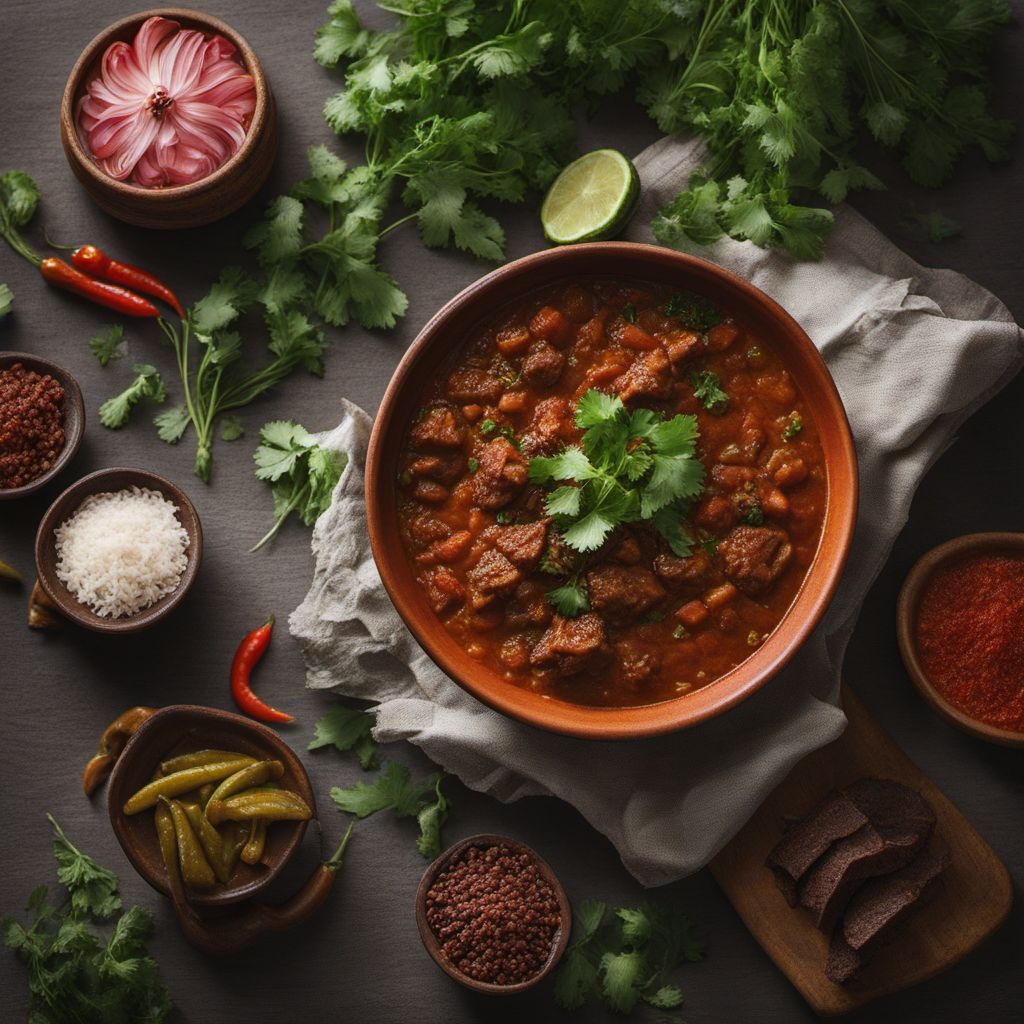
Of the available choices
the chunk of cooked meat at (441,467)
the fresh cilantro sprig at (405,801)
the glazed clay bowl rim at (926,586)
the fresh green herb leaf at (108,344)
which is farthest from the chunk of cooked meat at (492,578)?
the fresh green herb leaf at (108,344)

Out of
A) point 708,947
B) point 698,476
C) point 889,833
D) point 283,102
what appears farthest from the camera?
point 283,102

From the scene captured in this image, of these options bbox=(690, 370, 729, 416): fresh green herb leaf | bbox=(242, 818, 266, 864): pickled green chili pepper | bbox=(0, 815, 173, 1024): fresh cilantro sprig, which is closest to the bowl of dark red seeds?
bbox=(242, 818, 266, 864): pickled green chili pepper

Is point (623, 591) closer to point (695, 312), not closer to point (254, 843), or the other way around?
point (695, 312)

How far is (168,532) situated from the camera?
4.56m

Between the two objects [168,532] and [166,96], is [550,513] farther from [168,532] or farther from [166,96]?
[166,96]

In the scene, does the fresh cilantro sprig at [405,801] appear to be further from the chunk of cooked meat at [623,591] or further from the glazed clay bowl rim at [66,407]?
the glazed clay bowl rim at [66,407]

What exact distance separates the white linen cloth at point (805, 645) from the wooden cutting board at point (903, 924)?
228mm

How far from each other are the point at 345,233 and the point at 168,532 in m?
1.51

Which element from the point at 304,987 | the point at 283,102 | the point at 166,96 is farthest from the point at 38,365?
the point at 304,987

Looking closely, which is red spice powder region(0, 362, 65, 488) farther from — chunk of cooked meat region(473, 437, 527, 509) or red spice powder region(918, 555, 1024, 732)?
red spice powder region(918, 555, 1024, 732)

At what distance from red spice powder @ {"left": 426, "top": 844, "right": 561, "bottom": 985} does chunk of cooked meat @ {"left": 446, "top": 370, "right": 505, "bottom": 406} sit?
6.20 ft

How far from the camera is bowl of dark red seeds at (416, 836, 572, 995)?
439cm

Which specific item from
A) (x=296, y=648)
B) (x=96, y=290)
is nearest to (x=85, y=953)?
(x=296, y=648)

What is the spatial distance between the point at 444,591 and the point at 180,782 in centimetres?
139
